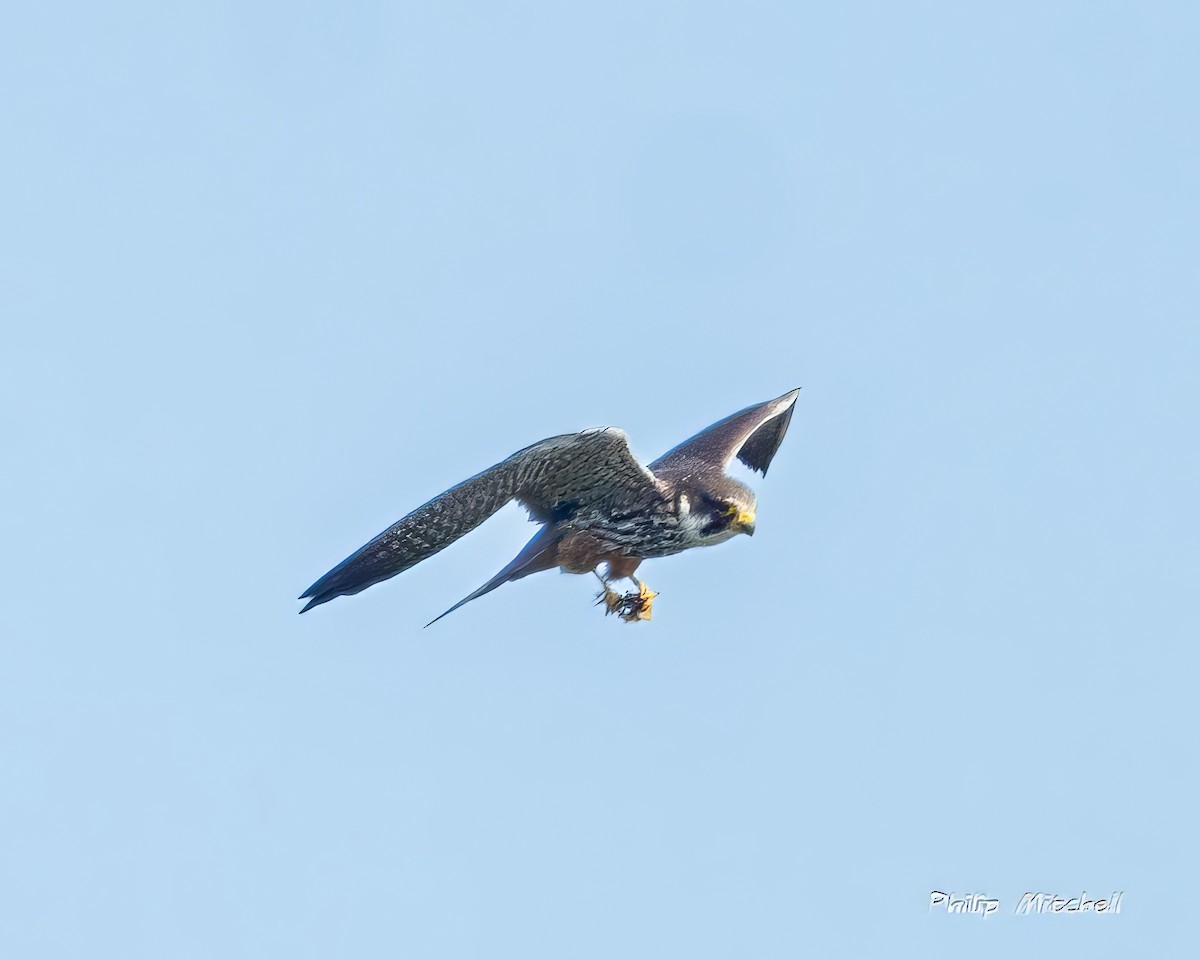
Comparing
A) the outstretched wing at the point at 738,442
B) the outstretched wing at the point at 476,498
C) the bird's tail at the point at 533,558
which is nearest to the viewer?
the outstretched wing at the point at 476,498

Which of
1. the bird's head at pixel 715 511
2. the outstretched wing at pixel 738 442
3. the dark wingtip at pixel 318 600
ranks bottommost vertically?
the dark wingtip at pixel 318 600

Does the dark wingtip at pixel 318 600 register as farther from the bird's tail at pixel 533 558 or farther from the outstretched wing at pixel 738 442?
the outstretched wing at pixel 738 442

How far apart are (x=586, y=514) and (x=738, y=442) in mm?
3106

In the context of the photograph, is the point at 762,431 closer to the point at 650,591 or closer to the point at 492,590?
the point at 650,591

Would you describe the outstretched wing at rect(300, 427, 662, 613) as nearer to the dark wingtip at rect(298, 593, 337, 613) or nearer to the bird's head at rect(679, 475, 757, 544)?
the dark wingtip at rect(298, 593, 337, 613)

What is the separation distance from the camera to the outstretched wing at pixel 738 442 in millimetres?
18562

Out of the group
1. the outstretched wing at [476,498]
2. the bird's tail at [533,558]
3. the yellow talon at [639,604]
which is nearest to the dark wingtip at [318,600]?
the outstretched wing at [476,498]

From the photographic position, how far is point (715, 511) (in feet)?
55.8

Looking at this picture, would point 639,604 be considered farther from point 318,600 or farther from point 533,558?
point 318,600

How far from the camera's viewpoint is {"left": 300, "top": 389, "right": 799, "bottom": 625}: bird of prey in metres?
14.8

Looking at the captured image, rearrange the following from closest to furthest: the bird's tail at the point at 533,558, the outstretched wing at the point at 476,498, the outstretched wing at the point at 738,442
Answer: the outstretched wing at the point at 476,498, the bird's tail at the point at 533,558, the outstretched wing at the point at 738,442

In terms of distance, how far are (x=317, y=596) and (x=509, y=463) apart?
6.64ft

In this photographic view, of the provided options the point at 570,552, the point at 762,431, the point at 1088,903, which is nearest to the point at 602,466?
the point at 570,552

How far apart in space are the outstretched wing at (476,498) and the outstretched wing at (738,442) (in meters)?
1.82
